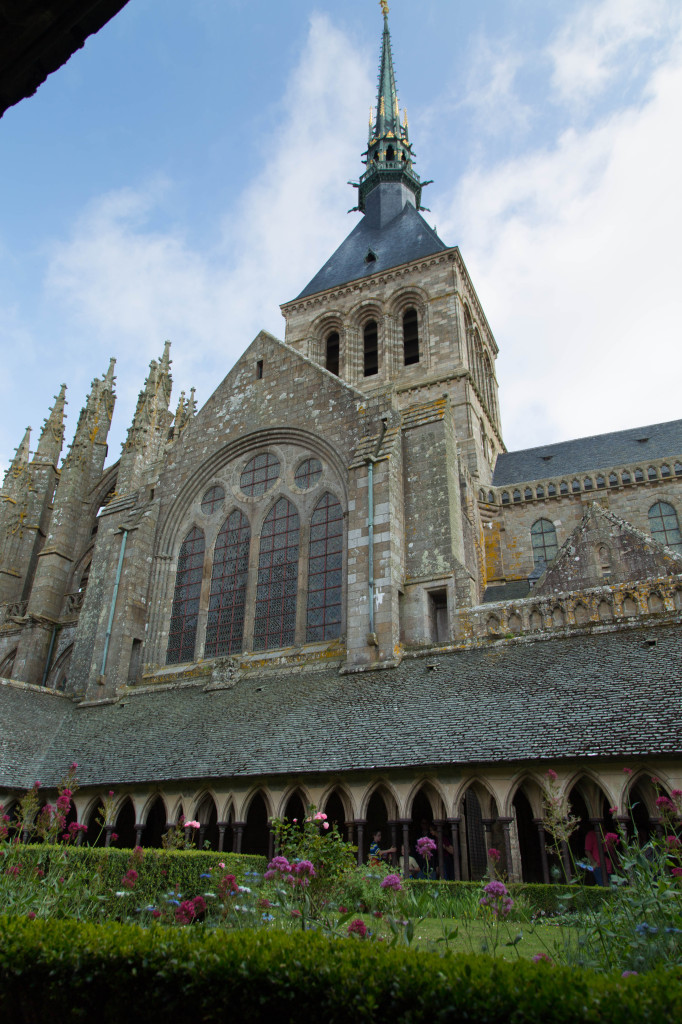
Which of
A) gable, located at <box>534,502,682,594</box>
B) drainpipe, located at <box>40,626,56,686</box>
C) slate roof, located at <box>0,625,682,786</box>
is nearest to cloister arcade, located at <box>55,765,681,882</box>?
slate roof, located at <box>0,625,682,786</box>

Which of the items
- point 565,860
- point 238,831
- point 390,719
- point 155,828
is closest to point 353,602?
point 390,719

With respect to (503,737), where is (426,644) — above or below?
above

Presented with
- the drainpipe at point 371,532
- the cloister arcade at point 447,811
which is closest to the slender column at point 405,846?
the cloister arcade at point 447,811

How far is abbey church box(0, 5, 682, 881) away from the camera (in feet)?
40.7

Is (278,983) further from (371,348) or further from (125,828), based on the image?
(371,348)

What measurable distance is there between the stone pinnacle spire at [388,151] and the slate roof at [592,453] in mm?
18392

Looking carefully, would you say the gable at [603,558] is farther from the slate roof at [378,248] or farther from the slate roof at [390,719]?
the slate roof at [378,248]

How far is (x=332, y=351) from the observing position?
34.1 metres

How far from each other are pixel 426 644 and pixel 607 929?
35.0 feet

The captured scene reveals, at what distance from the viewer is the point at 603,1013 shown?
139 inches

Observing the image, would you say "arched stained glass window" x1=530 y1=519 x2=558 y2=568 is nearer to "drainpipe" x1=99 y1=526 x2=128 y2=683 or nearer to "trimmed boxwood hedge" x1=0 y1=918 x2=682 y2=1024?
"drainpipe" x1=99 y1=526 x2=128 y2=683

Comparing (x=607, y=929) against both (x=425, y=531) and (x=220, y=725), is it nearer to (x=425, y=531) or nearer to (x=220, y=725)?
(x=220, y=725)

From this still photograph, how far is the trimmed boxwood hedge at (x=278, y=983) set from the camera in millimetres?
3691

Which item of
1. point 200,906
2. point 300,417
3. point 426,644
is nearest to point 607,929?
point 200,906
